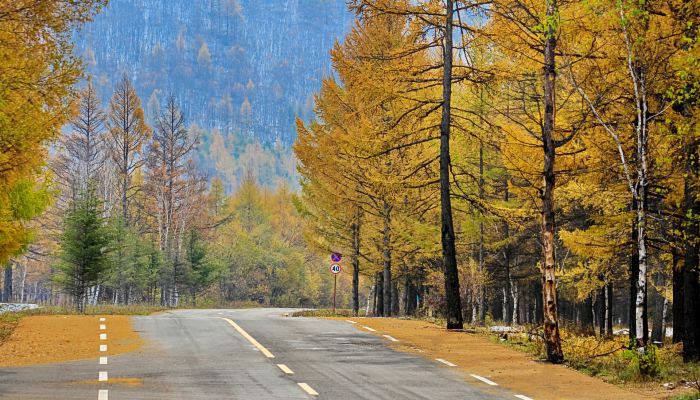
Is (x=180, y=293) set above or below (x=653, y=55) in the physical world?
below

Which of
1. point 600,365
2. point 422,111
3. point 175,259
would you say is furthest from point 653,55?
point 175,259

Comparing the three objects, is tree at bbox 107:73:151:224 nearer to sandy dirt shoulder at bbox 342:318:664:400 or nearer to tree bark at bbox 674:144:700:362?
sandy dirt shoulder at bbox 342:318:664:400

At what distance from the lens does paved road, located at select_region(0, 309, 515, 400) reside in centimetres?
1157

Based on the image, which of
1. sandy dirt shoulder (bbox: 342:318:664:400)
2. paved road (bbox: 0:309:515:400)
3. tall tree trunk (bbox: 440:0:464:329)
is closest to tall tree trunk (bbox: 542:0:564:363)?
sandy dirt shoulder (bbox: 342:318:664:400)

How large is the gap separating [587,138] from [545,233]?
188 inches

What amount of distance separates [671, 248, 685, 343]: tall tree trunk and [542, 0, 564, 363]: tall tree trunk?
312 cm

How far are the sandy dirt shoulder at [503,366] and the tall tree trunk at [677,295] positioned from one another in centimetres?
425

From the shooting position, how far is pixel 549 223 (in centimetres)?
1664

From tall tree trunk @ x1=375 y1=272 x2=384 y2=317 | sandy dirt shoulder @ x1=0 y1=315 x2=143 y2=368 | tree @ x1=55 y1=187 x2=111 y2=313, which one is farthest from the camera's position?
tall tree trunk @ x1=375 y1=272 x2=384 y2=317

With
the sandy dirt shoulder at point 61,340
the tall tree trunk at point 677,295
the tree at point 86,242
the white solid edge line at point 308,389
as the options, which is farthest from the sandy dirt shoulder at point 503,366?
the tree at point 86,242

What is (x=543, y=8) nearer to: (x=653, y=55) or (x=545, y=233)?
(x=653, y=55)

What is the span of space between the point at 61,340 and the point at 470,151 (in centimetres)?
2394

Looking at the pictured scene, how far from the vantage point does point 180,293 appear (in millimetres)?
73375

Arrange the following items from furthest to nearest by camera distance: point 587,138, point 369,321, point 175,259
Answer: point 175,259
point 369,321
point 587,138
